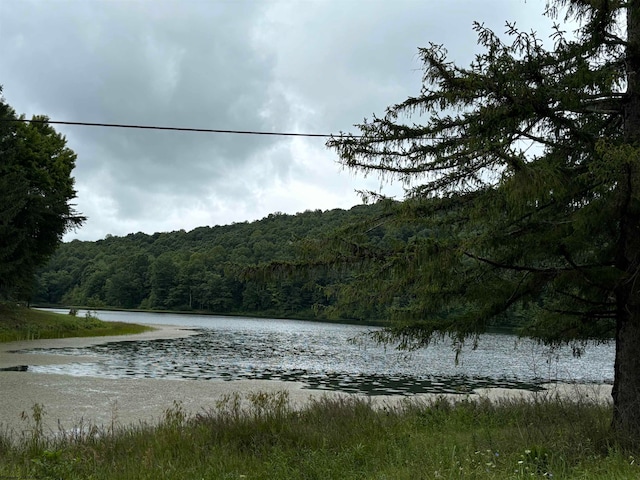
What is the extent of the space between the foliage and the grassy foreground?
2011cm

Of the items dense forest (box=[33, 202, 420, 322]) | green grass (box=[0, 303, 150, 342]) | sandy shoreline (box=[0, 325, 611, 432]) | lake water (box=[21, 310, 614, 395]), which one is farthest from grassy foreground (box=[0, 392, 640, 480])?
dense forest (box=[33, 202, 420, 322])

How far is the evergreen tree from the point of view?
4.83 metres

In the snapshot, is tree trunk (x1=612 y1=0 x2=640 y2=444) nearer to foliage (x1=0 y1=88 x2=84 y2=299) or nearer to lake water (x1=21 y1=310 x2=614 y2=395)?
lake water (x1=21 y1=310 x2=614 y2=395)

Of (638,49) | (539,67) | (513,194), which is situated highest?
(638,49)

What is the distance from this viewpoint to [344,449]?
6.32 meters

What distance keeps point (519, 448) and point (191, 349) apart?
28017 millimetres

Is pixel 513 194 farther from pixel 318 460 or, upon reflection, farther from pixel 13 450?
pixel 13 450

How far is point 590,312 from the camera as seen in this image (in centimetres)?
673

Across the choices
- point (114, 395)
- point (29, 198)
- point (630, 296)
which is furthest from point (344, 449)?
point (29, 198)

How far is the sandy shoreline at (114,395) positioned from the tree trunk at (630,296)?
3545mm

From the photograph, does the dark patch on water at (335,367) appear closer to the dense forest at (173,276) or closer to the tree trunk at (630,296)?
the tree trunk at (630,296)

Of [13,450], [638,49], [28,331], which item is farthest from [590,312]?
[28,331]

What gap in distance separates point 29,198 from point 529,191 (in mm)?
29425

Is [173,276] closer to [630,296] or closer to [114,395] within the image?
[114,395]
